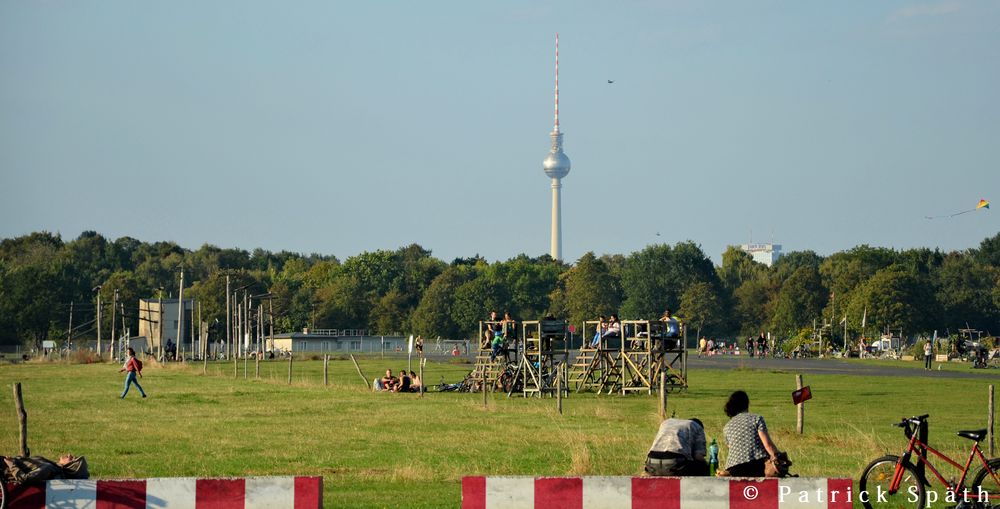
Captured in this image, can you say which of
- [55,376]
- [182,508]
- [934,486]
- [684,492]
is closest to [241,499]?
[182,508]

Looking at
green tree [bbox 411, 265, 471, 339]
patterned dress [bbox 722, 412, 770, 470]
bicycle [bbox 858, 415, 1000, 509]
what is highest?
green tree [bbox 411, 265, 471, 339]

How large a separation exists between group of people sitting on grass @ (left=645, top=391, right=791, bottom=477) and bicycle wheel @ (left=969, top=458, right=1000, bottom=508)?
210 centimetres

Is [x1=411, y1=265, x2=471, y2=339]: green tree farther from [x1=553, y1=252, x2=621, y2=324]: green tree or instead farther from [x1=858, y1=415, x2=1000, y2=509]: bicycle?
[x1=858, y1=415, x2=1000, y2=509]: bicycle

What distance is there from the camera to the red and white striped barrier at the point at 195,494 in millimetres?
13508

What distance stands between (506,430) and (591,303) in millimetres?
130760

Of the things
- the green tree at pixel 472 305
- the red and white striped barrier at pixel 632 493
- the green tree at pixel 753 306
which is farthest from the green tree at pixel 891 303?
the red and white striped barrier at pixel 632 493

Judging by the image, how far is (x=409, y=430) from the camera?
30.0 m

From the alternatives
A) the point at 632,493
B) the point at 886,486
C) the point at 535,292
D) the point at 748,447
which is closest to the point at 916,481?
the point at 886,486

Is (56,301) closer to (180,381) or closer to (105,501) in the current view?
(180,381)

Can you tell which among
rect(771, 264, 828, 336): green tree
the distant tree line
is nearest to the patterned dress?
the distant tree line

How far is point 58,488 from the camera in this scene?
45.2 ft

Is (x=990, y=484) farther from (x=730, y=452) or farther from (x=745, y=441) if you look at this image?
(x=730, y=452)

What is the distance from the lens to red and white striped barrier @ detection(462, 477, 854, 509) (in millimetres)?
13625

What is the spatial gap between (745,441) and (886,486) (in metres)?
2.33
